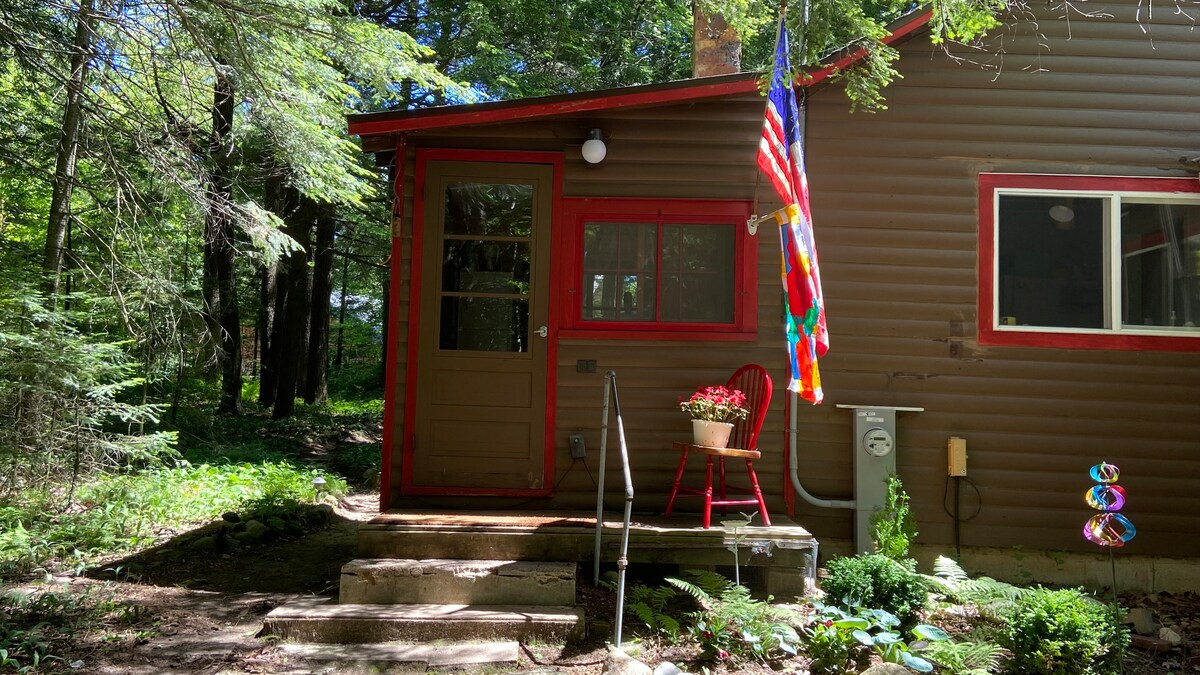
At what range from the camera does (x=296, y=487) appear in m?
7.48

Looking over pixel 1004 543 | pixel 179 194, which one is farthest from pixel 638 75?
pixel 1004 543

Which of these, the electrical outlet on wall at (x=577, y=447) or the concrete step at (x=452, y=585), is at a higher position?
the electrical outlet on wall at (x=577, y=447)

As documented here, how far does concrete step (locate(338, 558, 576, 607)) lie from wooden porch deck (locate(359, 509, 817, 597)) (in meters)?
0.17

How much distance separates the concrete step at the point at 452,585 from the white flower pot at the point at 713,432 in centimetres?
109

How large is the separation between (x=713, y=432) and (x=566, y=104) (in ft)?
7.34

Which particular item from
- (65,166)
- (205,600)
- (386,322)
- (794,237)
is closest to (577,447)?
(794,237)

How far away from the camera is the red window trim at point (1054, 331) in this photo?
5211mm

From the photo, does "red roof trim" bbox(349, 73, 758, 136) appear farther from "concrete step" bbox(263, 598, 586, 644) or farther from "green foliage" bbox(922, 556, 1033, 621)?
"green foliage" bbox(922, 556, 1033, 621)

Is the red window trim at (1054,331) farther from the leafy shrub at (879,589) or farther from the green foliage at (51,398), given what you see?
the green foliage at (51,398)

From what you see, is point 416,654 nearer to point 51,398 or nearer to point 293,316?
point 51,398

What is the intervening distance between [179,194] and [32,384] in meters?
1.89

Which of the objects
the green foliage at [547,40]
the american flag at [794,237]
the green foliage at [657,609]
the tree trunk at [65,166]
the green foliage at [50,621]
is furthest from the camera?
the green foliage at [547,40]

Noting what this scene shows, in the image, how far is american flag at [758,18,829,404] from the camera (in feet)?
14.1

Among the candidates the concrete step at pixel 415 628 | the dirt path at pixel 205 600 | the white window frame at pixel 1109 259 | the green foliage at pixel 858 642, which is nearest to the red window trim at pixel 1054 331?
the white window frame at pixel 1109 259
